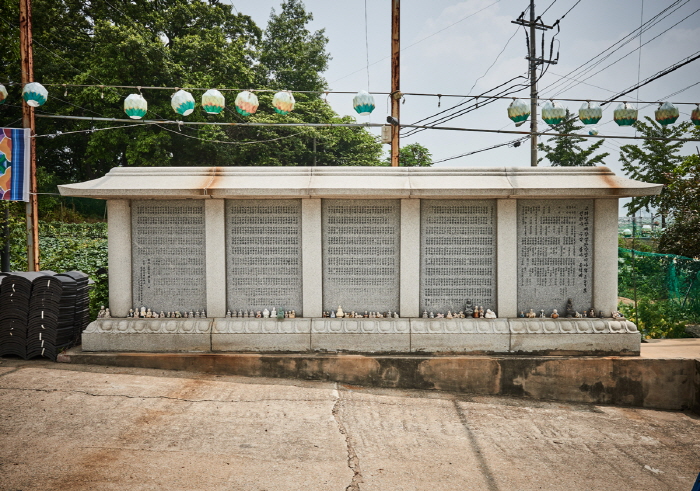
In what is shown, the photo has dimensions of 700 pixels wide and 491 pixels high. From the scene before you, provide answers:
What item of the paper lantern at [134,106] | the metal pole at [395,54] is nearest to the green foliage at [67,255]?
the paper lantern at [134,106]

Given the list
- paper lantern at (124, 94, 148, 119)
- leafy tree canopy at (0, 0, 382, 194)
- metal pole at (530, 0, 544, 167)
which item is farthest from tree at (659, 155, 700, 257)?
leafy tree canopy at (0, 0, 382, 194)

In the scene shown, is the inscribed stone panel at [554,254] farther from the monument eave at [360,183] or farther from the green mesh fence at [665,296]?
the green mesh fence at [665,296]

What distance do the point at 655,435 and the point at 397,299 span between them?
3.71 metres

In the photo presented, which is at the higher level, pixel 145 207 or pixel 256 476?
pixel 145 207

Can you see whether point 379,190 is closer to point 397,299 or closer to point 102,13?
point 397,299

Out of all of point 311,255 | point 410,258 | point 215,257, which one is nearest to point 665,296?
point 410,258

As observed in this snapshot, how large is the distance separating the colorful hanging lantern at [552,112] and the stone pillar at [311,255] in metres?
4.61

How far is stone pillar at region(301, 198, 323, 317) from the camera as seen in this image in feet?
23.4

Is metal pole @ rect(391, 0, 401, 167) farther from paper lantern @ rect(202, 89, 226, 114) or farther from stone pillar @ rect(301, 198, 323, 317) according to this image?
paper lantern @ rect(202, 89, 226, 114)

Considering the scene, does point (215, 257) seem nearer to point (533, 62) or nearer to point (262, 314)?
point (262, 314)

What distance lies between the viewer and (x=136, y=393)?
588cm

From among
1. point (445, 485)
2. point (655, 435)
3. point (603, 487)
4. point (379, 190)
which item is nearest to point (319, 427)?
point (445, 485)

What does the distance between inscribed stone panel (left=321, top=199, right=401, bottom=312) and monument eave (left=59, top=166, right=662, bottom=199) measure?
395 mm

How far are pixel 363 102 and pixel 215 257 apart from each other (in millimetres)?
3750
